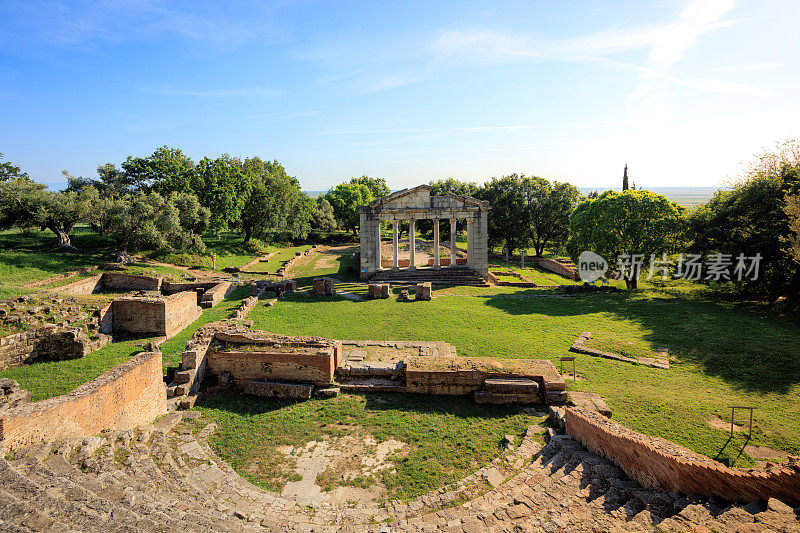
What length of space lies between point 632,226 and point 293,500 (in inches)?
1164

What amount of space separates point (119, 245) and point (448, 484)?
116 feet

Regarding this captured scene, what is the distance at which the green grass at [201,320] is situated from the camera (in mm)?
17047

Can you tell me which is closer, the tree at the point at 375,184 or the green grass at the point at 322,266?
the green grass at the point at 322,266

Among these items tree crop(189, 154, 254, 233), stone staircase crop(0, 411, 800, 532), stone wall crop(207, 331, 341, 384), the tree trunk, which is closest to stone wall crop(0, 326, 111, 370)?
stone wall crop(207, 331, 341, 384)

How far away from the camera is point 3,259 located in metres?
28.8

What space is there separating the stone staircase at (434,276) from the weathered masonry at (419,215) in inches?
23.0

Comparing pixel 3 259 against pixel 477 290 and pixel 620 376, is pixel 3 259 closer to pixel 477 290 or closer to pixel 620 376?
pixel 477 290

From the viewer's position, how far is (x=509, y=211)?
159 ft

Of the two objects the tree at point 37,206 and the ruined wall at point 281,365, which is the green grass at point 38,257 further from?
the ruined wall at point 281,365

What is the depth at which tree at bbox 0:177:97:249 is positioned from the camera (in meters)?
30.3

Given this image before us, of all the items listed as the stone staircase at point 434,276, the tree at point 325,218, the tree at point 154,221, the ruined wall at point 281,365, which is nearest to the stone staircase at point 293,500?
the ruined wall at point 281,365

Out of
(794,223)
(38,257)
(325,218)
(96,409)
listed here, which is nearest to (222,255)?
(38,257)

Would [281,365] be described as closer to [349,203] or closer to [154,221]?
[154,221]

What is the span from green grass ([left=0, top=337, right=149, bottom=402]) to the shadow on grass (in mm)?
20049
